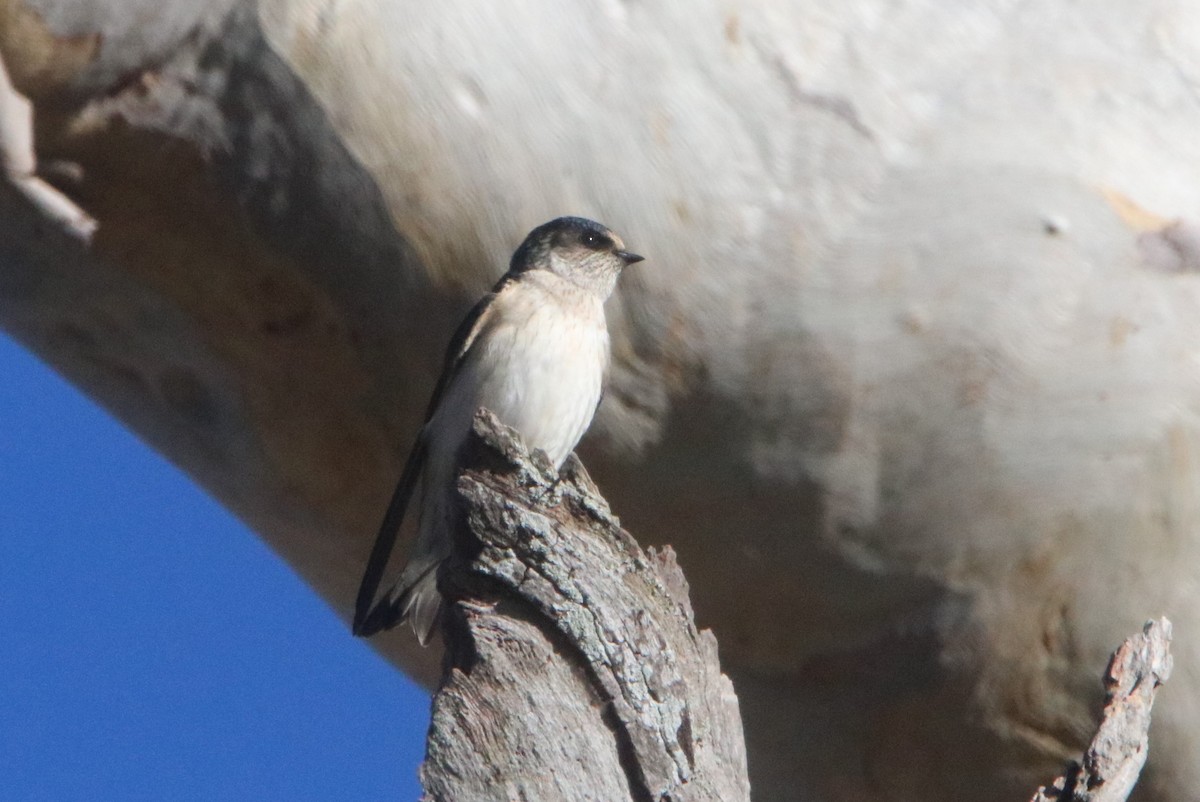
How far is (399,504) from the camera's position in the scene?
13.6 feet

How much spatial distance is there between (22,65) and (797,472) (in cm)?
211

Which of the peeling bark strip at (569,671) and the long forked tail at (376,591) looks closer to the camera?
the peeling bark strip at (569,671)

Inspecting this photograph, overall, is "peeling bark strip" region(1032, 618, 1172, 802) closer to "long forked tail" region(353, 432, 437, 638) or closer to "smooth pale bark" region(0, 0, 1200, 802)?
"smooth pale bark" region(0, 0, 1200, 802)

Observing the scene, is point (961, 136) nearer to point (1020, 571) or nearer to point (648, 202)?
point (648, 202)

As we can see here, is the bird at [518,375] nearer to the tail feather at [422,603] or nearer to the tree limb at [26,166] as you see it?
the tail feather at [422,603]

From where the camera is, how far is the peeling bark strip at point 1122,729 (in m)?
2.64

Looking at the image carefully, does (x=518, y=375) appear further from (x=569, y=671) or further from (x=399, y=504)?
(x=569, y=671)

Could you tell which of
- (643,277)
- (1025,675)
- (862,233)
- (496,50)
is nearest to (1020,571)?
(1025,675)

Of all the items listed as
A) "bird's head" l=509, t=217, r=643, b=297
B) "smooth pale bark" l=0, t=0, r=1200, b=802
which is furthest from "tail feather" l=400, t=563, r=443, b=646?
"bird's head" l=509, t=217, r=643, b=297

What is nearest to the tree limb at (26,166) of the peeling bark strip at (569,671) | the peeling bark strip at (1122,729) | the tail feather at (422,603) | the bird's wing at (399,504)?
the bird's wing at (399,504)

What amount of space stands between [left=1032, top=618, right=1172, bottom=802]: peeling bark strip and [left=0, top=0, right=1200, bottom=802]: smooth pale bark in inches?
52.5

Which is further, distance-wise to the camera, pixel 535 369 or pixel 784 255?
pixel 535 369

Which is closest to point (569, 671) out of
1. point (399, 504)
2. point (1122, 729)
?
point (1122, 729)

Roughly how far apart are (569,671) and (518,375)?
1682 mm
